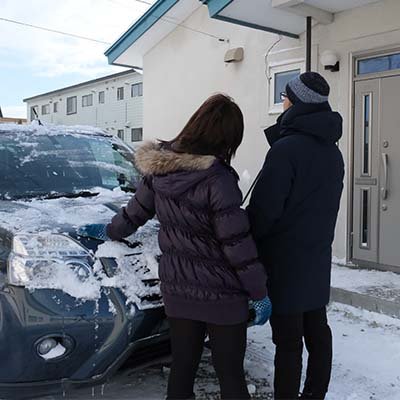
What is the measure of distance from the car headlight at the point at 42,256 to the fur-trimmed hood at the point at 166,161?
1.87 ft

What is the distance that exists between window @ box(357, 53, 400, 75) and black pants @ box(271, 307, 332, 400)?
3.92 meters

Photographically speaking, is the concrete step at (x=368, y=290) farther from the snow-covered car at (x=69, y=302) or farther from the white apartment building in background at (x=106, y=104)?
the white apartment building in background at (x=106, y=104)

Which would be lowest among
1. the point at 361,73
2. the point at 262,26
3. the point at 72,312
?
the point at 72,312

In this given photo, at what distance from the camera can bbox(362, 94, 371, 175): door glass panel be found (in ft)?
20.1

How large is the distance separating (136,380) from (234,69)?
5.60 meters

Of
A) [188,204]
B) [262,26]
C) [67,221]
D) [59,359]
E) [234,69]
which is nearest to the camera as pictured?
[188,204]

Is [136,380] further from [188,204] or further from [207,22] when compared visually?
[207,22]

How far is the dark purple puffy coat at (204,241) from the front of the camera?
233 centimetres

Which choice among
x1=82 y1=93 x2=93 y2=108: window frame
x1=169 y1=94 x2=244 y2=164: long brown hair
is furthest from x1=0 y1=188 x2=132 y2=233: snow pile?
x1=82 y1=93 x2=93 y2=108: window frame

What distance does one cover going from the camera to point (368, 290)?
16.7 ft

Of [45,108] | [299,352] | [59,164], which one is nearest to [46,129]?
[59,164]

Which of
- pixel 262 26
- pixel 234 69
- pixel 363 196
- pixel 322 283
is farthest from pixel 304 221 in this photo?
pixel 234 69

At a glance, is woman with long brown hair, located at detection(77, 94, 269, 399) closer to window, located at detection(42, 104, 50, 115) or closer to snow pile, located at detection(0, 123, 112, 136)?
snow pile, located at detection(0, 123, 112, 136)

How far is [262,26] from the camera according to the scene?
6895 millimetres
